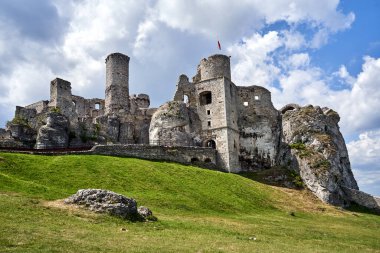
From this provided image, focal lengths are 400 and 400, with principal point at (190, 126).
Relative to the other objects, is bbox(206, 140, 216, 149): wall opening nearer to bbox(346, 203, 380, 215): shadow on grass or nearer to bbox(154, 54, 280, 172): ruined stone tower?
bbox(154, 54, 280, 172): ruined stone tower

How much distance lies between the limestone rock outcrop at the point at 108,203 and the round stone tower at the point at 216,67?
131 ft

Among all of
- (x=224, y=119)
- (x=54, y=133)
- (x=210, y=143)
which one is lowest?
(x=210, y=143)

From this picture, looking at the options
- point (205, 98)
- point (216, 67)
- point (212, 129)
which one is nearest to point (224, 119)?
point (212, 129)

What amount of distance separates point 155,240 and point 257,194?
25933 mm

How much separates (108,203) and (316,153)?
39.5 metres

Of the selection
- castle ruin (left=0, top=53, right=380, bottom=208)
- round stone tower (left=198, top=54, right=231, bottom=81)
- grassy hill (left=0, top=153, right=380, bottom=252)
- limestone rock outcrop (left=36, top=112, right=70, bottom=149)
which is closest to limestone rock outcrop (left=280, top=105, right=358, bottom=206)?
castle ruin (left=0, top=53, right=380, bottom=208)

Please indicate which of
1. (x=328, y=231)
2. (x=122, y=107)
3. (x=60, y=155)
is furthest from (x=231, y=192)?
(x=122, y=107)

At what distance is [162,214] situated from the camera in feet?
91.1

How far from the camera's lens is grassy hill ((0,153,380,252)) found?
18.2 m

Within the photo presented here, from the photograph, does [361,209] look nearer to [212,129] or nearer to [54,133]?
[212,129]

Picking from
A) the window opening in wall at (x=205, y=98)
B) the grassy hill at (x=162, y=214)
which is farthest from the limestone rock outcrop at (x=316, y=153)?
the window opening in wall at (x=205, y=98)

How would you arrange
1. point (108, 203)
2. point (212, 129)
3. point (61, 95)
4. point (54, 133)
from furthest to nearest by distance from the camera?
1. point (61, 95)
2. point (212, 129)
3. point (54, 133)
4. point (108, 203)

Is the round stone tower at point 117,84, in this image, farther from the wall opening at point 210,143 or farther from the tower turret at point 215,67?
the wall opening at point 210,143

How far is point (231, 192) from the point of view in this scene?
4088 centimetres
